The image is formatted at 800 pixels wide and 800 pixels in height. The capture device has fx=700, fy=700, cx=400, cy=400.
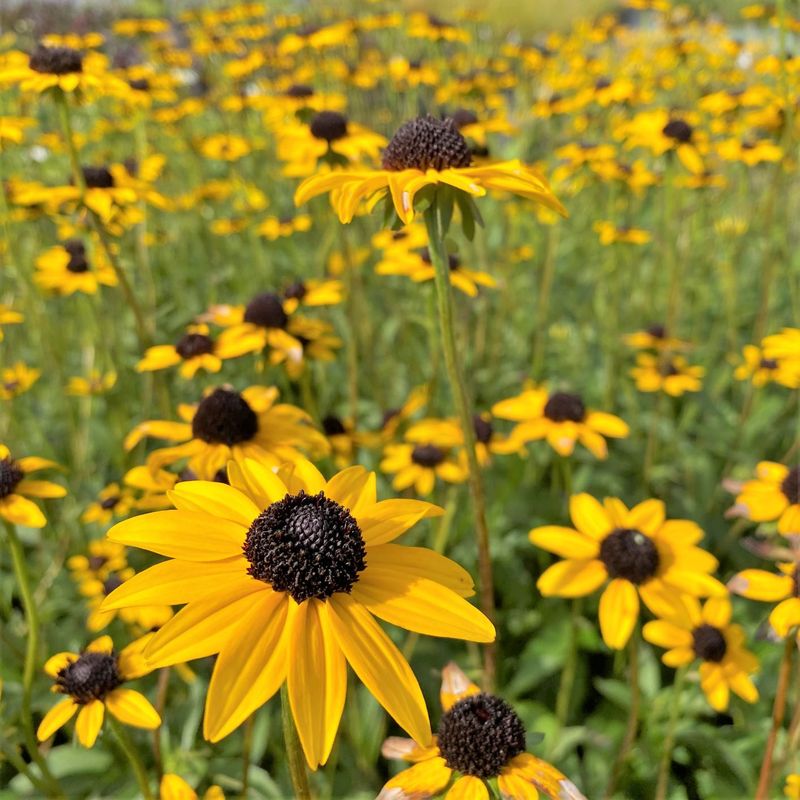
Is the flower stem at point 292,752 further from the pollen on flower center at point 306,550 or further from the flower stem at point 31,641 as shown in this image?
the flower stem at point 31,641

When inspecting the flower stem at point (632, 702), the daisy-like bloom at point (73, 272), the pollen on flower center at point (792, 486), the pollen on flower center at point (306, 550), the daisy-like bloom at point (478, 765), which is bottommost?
the flower stem at point (632, 702)

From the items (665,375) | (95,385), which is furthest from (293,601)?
(665,375)

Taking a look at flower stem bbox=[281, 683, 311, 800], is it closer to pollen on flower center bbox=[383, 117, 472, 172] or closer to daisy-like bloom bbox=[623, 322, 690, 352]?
pollen on flower center bbox=[383, 117, 472, 172]

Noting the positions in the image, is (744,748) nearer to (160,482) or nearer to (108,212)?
(160,482)

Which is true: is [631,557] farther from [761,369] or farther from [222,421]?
[761,369]

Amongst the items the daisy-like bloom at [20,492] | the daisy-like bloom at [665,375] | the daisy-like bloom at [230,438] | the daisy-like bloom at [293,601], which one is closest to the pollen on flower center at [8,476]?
the daisy-like bloom at [20,492]

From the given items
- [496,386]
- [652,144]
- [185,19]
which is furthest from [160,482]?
[185,19]

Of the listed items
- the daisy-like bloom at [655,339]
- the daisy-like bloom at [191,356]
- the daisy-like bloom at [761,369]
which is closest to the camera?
the daisy-like bloom at [191,356]
